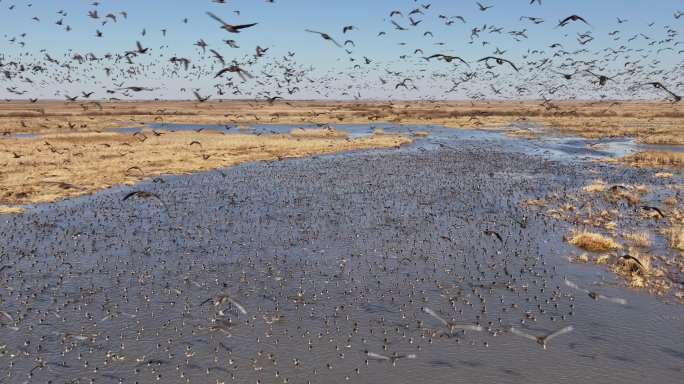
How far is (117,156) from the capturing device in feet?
183

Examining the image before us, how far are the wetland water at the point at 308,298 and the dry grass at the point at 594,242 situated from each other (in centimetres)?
95

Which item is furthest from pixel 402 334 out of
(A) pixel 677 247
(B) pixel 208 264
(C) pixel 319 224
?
(A) pixel 677 247

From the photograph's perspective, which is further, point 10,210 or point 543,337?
point 10,210

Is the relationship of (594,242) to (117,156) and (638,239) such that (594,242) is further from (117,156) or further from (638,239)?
(117,156)

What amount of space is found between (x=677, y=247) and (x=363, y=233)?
51.5 feet

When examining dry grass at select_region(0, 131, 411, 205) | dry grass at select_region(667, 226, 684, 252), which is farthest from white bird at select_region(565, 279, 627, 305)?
dry grass at select_region(0, 131, 411, 205)

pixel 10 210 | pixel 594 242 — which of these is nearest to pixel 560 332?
pixel 594 242

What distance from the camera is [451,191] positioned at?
128 ft

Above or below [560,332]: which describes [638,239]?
above

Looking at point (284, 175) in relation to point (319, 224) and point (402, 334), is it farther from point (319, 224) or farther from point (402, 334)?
point (402, 334)

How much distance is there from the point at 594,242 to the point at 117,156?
164ft

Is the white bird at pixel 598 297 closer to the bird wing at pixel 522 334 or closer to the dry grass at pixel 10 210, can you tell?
the bird wing at pixel 522 334

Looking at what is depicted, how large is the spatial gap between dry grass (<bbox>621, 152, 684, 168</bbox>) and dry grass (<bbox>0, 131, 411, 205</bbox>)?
3143 cm

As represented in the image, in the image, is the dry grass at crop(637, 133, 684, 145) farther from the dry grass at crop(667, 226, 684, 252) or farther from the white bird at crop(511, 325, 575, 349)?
the white bird at crop(511, 325, 575, 349)
